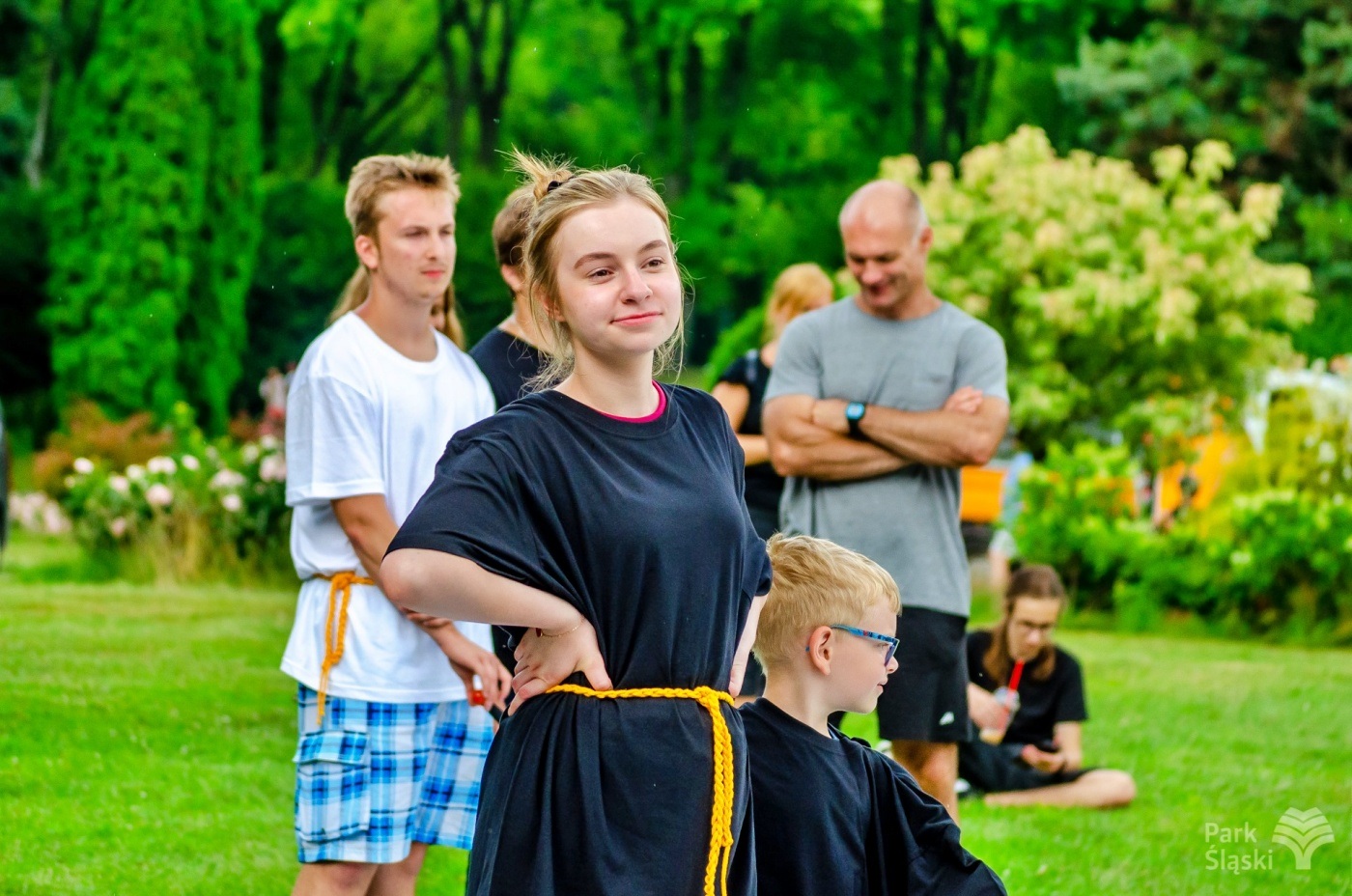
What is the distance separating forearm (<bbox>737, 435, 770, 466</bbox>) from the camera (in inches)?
201

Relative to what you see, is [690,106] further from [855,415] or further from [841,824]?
[841,824]

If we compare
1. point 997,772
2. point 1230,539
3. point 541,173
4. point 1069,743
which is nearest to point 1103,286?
point 1230,539

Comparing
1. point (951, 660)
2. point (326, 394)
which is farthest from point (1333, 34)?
point (326, 394)

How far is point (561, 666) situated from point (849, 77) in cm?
2513

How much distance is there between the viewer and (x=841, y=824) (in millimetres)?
2797

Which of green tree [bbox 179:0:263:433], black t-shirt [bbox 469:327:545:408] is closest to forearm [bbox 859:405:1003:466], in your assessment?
black t-shirt [bbox 469:327:545:408]

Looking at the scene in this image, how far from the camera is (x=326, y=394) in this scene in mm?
3225

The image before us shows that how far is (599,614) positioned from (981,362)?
238 centimetres

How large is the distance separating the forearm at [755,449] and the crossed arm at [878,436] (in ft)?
2.00

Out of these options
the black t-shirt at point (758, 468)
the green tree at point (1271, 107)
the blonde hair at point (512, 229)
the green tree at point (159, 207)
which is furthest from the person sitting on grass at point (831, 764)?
the green tree at point (1271, 107)

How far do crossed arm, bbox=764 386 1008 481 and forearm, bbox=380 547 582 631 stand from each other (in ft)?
7.49

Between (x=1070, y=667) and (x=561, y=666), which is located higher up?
(x=561, y=666)

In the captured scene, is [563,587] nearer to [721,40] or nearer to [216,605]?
[216,605]

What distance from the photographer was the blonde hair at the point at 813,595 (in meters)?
2.81
